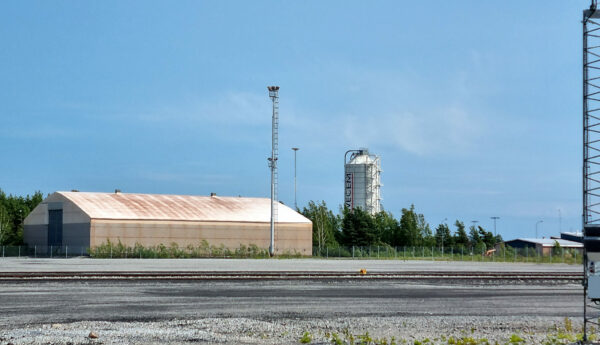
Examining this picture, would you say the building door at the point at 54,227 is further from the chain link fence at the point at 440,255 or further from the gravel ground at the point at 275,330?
the gravel ground at the point at 275,330

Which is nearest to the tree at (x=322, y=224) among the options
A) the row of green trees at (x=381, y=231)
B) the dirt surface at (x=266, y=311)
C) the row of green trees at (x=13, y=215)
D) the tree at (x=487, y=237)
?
the row of green trees at (x=381, y=231)

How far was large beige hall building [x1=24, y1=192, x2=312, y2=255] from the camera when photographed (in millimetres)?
73375

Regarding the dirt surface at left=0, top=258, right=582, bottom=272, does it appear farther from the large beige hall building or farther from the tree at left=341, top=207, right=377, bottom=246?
the tree at left=341, top=207, right=377, bottom=246

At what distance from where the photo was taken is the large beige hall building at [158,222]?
73.4 metres

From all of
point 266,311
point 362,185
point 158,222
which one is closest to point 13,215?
point 158,222

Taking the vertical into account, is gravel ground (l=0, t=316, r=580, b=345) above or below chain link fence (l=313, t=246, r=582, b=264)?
above

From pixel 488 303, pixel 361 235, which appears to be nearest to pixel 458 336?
pixel 488 303

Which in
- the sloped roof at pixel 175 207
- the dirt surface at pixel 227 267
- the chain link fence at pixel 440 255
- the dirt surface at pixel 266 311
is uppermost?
the sloped roof at pixel 175 207

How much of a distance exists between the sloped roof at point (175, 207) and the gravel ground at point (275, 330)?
2308 inches

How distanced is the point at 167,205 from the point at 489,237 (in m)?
53.7

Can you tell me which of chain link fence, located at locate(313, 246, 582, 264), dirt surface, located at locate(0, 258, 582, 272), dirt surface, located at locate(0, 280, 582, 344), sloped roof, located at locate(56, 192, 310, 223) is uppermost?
sloped roof, located at locate(56, 192, 310, 223)

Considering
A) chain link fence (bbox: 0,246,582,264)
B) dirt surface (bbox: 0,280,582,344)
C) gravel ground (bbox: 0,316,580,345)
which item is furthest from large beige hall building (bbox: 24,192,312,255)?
gravel ground (bbox: 0,316,580,345)

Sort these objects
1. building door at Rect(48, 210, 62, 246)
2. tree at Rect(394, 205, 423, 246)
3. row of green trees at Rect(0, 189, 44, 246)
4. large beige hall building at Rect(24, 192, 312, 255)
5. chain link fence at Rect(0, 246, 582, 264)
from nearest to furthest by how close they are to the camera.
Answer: chain link fence at Rect(0, 246, 582, 264) < large beige hall building at Rect(24, 192, 312, 255) < building door at Rect(48, 210, 62, 246) < row of green trees at Rect(0, 189, 44, 246) < tree at Rect(394, 205, 423, 246)

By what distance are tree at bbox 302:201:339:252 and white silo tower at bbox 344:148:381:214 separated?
24.1 feet
